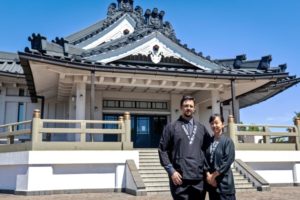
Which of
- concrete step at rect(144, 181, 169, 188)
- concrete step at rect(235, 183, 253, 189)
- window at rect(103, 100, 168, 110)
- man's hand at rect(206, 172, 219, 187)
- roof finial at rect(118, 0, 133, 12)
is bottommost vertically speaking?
concrete step at rect(235, 183, 253, 189)

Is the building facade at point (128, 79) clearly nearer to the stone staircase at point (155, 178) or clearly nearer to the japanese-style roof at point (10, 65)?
the japanese-style roof at point (10, 65)

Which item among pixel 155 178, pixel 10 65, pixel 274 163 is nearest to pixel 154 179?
pixel 155 178

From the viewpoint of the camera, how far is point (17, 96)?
1706 centimetres

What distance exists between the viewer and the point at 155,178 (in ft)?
35.6

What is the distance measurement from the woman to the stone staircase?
240 inches

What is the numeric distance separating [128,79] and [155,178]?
17.3 ft

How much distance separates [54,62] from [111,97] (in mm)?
5134

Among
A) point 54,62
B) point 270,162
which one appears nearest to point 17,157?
point 54,62

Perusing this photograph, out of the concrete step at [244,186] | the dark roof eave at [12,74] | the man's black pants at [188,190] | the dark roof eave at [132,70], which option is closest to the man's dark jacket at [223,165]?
the man's black pants at [188,190]

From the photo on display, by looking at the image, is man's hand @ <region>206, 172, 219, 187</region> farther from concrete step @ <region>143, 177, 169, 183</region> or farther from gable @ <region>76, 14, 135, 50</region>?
gable @ <region>76, 14, 135, 50</region>

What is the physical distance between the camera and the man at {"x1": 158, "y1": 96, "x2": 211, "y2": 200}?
374cm

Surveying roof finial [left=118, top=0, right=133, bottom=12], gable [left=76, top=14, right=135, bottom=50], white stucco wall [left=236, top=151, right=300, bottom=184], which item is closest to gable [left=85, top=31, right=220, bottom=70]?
gable [left=76, top=14, right=135, bottom=50]

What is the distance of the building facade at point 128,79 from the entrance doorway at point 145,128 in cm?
5

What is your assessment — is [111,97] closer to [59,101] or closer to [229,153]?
[59,101]
